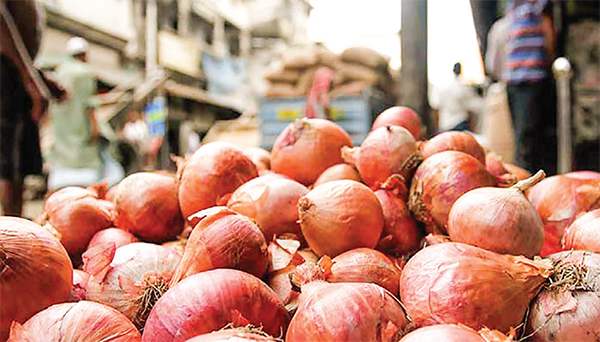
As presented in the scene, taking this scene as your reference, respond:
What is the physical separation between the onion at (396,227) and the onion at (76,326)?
70 centimetres

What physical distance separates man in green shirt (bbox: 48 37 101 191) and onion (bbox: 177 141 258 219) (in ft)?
18.5

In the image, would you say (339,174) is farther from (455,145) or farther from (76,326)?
(76,326)

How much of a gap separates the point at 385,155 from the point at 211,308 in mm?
806

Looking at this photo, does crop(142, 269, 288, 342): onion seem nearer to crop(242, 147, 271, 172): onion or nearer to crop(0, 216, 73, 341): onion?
crop(0, 216, 73, 341): onion

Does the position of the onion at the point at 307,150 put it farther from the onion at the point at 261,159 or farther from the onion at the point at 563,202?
the onion at the point at 563,202

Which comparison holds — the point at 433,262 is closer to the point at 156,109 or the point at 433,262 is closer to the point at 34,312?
the point at 34,312

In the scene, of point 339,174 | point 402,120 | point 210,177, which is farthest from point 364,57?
point 210,177

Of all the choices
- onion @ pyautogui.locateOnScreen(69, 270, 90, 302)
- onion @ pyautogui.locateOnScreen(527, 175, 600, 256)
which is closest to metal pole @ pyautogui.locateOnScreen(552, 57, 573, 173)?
onion @ pyautogui.locateOnScreen(527, 175, 600, 256)

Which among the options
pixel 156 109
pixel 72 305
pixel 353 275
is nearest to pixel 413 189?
pixel 353 275

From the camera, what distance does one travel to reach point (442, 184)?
4.94ft

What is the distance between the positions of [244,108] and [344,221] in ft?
48.1

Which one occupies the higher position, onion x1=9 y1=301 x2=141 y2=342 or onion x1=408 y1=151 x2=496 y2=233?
onion x1=408 y1=151 x2=496 y2=233

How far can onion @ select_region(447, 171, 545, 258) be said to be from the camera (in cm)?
119

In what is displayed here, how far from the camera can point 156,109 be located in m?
6.91
